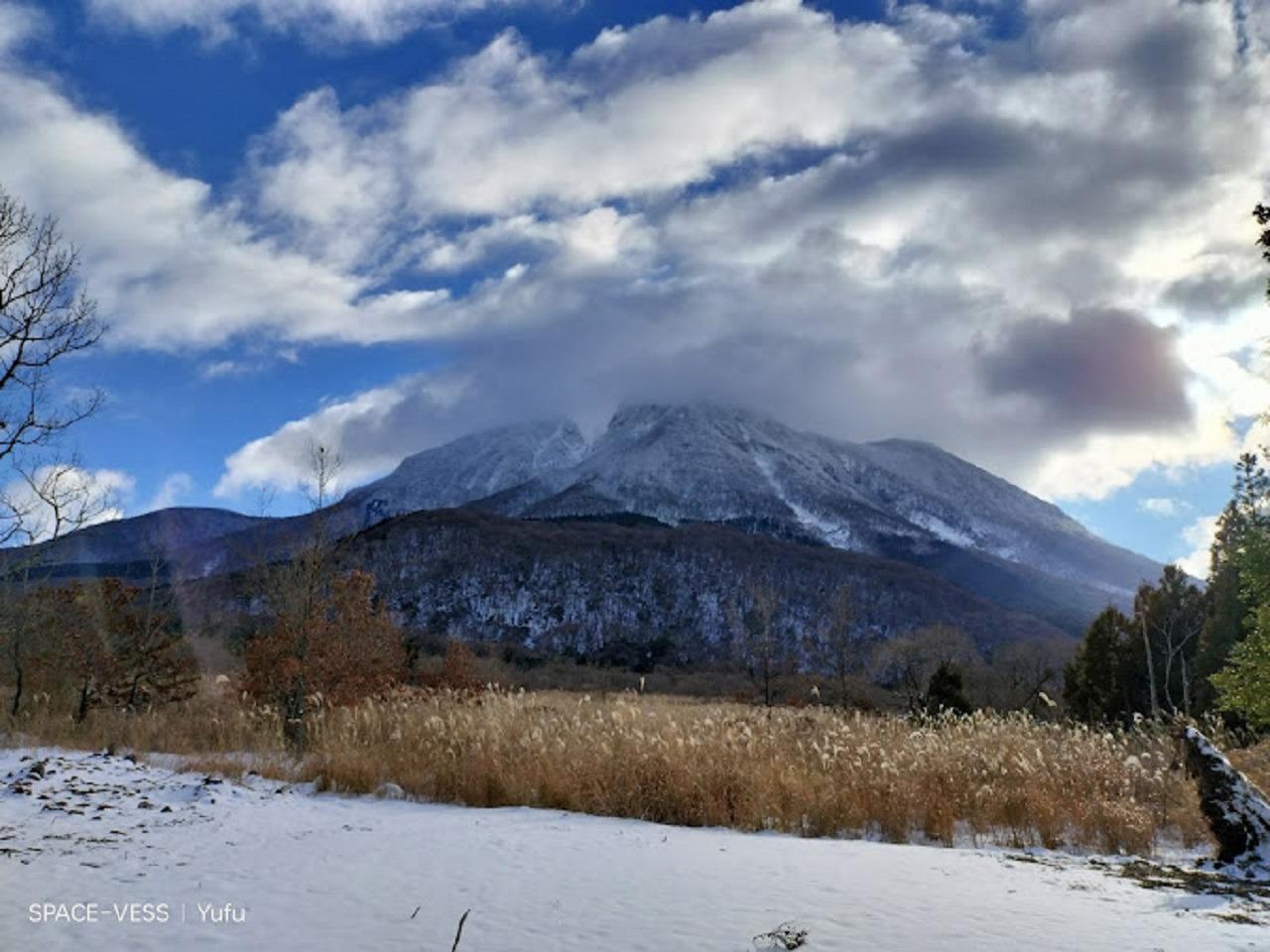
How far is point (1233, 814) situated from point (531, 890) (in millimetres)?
5470

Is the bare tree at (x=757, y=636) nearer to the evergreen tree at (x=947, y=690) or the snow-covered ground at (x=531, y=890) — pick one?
the evergreen tree at (x=947, y=690)

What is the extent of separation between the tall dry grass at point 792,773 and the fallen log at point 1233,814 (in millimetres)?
979

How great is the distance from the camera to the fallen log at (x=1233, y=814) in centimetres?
635

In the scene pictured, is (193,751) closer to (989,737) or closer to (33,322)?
(33,322)

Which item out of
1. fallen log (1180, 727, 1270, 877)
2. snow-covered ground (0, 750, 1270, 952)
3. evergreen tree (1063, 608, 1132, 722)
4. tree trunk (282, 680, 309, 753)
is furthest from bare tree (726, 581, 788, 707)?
snow-covered ground (0, 750, 1270, 952)

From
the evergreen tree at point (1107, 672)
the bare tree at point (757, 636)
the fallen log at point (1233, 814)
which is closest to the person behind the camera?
→ the fallen log at point (1233, 814)

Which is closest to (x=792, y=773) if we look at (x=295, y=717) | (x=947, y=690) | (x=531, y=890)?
(x=531, y=890)

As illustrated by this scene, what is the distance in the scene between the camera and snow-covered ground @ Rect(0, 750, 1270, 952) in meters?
4.27

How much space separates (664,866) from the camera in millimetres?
5953

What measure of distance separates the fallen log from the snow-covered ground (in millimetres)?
1068

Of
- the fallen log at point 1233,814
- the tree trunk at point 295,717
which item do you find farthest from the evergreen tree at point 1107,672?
the tree trunk at point 295,717

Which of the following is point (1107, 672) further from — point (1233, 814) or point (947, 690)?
point (1233, 814)

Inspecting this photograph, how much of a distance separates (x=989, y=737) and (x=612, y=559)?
489ft

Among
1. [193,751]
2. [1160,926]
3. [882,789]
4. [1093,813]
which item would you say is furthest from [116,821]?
[1093,813]
